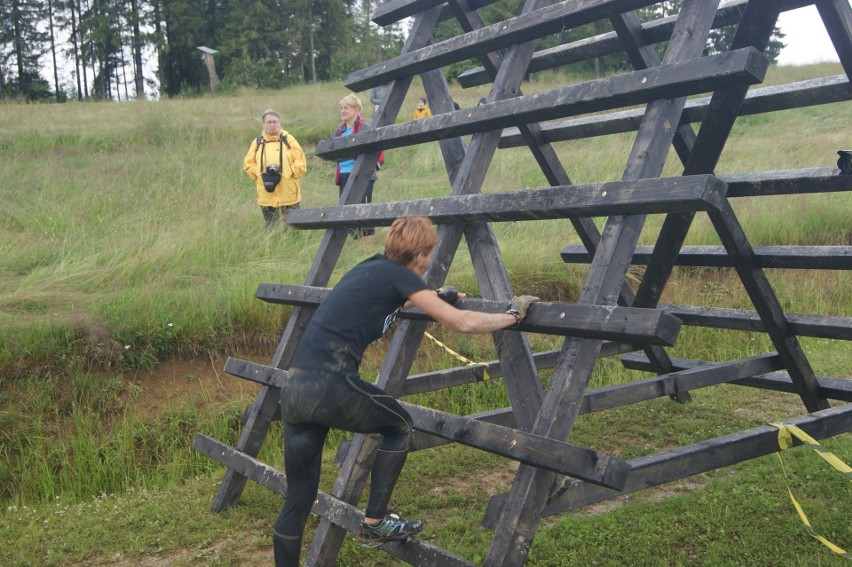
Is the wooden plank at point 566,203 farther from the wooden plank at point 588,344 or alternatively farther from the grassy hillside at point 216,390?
the grassy hillside at point 216,390

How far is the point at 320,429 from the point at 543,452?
3.76 ft

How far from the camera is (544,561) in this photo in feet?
15.5

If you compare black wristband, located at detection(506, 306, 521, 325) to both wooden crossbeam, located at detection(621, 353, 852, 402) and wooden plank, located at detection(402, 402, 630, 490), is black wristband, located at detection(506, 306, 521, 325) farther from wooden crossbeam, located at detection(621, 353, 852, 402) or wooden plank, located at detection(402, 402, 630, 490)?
wooden crossbeam, located at detection(621, 353, 852, 402)

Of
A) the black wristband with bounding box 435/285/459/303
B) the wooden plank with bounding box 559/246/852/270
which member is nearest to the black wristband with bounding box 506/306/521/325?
the black wristband with bounding box 435/285/459/303

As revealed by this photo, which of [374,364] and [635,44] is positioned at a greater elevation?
[635,44]

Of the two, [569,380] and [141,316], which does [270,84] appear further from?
[569,380]

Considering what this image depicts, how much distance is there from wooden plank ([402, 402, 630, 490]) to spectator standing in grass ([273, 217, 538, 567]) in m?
0.36

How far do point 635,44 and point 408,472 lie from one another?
11.7 feet

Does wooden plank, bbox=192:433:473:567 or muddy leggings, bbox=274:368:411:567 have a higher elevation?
muddy leggings, bbox=274:368:411:567

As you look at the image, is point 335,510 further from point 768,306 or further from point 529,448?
point 768,306

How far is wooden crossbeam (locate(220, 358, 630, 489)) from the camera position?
3424mm

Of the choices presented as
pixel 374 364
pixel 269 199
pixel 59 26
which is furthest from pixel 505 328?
pixel 59 26

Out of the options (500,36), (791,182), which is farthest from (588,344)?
(791,182)

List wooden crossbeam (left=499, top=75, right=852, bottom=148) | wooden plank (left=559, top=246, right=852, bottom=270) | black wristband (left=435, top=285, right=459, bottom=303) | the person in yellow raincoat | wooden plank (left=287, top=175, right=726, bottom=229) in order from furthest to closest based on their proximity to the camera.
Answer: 1. the person in yellow raincoat
2. wooden plank (left=559, top=246, right=852, bottom=270)
3. wooden crossbeam (left=499, top=75, right=852, bottom=148)
4. black wristband (left=435, top=285, right=459, bottom=303)
5. wooden plank (left=287, top=175, right=726, bottom=229)
